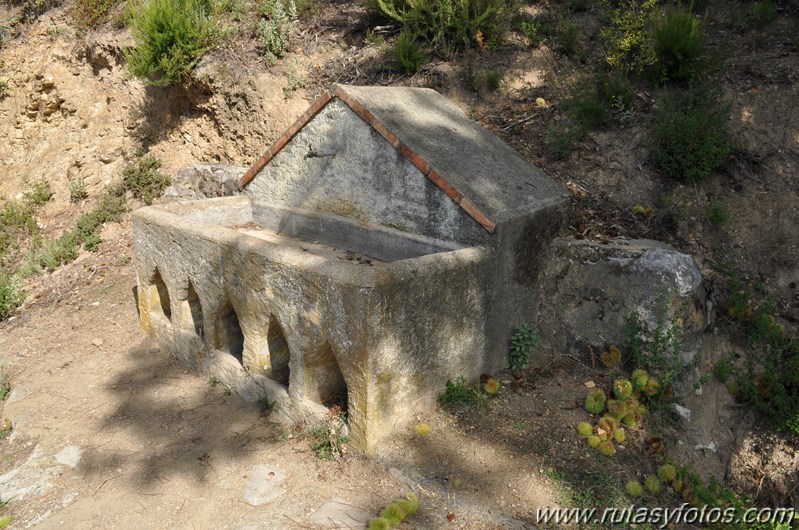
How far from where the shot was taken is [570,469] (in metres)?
3.77

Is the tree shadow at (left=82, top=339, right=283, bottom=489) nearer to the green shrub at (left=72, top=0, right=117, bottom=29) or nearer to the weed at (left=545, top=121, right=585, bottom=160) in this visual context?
the weed at (left=545, top=121, right=585, bottom=160)

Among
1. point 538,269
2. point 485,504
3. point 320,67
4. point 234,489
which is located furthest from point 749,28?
point 234,489

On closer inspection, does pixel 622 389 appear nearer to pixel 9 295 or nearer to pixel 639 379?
pixel 639 379

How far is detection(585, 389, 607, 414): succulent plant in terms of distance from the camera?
4258mm

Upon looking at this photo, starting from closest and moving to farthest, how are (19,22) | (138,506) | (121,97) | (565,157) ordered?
(138,506), (565,157), (121,97), (19,22)

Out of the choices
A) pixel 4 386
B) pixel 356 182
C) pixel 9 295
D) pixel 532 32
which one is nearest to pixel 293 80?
pixel 532 32

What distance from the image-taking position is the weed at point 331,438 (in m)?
3.86

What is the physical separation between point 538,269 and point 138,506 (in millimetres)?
3568

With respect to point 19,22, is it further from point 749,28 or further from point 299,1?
point 749,28

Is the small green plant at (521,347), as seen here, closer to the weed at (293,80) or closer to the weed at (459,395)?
the weed at (459,395)

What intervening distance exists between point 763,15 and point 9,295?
1063 cm

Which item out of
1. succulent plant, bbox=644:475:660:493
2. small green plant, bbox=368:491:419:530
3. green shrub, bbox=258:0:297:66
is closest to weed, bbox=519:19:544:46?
green shrub, bbox=258:0:297:66

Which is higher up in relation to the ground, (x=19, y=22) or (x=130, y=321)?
(x=19, y=22)

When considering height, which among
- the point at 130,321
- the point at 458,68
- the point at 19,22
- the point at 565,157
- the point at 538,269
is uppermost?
the point at 19,22
